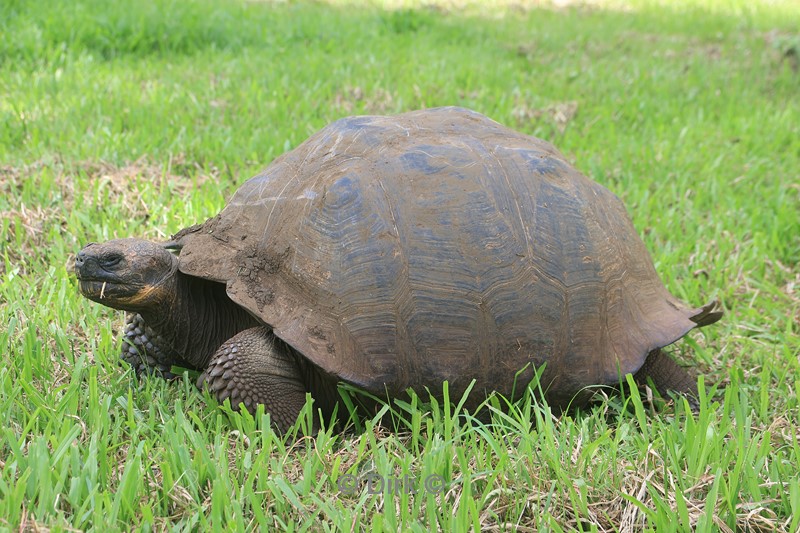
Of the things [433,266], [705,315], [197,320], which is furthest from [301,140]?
[705,315]

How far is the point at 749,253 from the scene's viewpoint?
4703mm

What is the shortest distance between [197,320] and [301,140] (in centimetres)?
271

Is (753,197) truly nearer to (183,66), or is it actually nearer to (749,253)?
(749,253)

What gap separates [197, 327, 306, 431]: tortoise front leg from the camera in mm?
2832

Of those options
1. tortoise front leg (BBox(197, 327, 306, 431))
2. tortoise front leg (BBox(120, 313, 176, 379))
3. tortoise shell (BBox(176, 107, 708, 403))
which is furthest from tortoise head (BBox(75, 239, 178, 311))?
tortoise front leg (BBox(197, 327, 306, 431))

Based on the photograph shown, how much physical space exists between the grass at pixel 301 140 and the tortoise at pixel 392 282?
19 cm

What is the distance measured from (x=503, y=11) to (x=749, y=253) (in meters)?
8.40

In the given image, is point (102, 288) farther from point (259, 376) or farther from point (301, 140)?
point (301, 140)

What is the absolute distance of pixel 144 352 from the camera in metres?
3.27

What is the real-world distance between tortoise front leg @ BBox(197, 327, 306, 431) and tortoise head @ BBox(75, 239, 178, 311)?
37 cm

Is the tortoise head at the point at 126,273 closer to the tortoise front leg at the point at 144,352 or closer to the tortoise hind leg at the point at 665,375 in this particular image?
the tortoise front leg at the point at 144,352

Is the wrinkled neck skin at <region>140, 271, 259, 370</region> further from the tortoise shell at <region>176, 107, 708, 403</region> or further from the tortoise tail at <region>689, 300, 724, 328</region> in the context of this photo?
the tortoise tail at <region>689, 300, 724, 328</region>

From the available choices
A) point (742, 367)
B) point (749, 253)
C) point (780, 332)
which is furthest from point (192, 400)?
point (749, 253)

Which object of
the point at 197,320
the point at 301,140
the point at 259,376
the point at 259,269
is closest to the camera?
the point at 259,376
